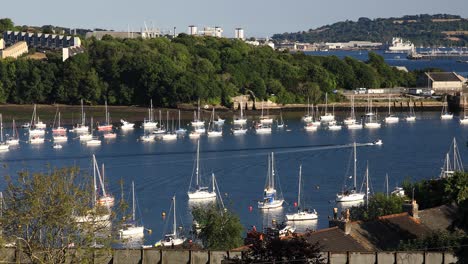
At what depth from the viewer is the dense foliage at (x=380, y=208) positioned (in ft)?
69.1

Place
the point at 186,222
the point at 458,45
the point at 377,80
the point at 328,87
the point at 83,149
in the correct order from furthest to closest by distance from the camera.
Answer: the point at 458,45 < the point at 377,80 < the point at 328,87 < the point at 83,149 < the point at 186,222

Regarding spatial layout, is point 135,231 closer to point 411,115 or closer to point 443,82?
point 411,115

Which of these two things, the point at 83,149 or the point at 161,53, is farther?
the point at 161,53

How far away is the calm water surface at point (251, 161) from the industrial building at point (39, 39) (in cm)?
2540

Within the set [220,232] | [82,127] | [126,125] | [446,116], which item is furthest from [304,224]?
[446,116]

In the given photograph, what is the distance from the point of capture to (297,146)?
4378cm

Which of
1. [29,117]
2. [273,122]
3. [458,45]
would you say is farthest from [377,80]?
[458,45]

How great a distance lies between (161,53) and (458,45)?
135092mm

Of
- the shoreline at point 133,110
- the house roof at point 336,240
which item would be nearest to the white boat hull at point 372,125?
the shoreline at point 133,110

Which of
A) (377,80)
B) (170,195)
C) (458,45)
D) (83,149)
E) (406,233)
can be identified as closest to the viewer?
(406,233)

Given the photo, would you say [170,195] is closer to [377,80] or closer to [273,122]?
[273,122]

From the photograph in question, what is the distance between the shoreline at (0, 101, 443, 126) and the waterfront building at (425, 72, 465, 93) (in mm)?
5866

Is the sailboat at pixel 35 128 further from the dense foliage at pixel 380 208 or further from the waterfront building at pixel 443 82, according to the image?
the dense foliage at pixel 380 208

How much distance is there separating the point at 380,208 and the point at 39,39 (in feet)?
191
